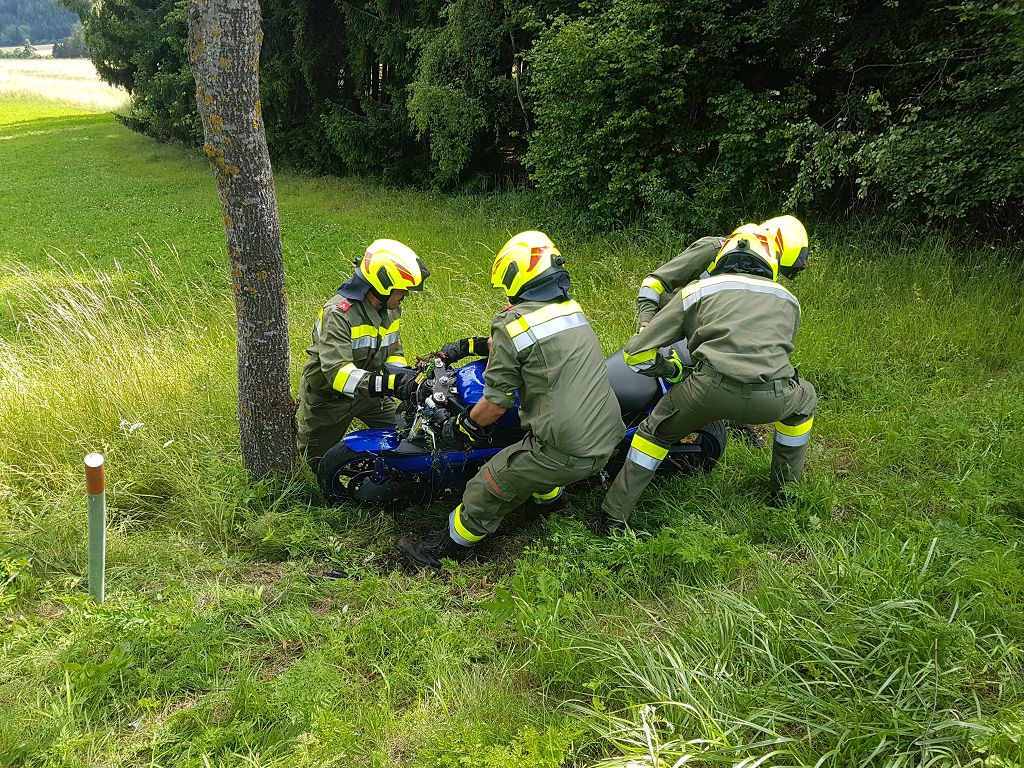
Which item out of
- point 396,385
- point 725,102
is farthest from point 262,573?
point 725,102

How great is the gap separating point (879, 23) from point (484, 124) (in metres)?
7.19

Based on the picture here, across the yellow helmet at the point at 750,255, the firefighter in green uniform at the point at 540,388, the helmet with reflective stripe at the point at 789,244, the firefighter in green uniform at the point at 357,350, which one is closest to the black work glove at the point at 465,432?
the firefighter in green uniform at the point at 540,388

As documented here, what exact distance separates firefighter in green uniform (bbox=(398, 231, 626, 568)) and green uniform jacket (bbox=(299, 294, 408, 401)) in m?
0.69

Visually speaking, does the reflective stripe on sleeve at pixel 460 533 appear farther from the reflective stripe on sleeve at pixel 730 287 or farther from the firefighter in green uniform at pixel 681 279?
the firefighter in green uniform at pixel 681 279

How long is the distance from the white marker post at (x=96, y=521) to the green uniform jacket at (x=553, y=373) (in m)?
1.82

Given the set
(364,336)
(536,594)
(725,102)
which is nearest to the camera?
(536,594)

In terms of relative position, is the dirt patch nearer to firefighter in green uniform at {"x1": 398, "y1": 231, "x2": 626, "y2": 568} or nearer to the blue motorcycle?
the blue motorcycle

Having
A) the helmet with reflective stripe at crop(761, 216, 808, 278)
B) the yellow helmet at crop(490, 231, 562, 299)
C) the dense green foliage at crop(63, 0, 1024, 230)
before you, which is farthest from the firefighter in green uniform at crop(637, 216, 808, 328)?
the dense green foliage at crop(63, 0, 1024, 230)

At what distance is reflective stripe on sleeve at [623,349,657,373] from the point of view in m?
3.77

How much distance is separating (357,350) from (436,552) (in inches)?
52.4

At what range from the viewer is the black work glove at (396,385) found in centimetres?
375

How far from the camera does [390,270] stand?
12.6 feet

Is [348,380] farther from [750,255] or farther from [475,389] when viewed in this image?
[750,255]

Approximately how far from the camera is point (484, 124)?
13.0m
